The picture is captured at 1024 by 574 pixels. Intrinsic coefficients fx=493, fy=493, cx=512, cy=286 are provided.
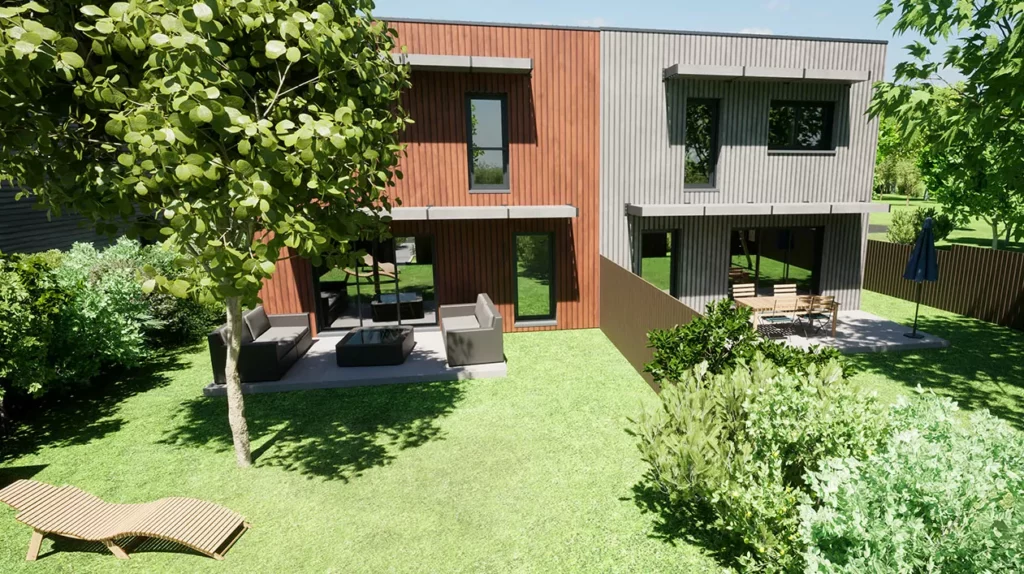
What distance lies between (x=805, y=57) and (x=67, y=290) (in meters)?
16.2

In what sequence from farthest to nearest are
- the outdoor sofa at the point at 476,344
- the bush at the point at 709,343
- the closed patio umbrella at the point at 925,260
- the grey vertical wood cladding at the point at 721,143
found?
1. the grey vertical wood cladding at the point at 721,143
2. the closed patio umbrella at the point at 925,260
3. the outdoor sofa at the point at 476,344
4. the bush at the point at 709,343

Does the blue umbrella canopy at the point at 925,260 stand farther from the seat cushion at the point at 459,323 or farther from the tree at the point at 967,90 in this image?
the seat cushion at the point at 459,323

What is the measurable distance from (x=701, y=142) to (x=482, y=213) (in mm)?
5982

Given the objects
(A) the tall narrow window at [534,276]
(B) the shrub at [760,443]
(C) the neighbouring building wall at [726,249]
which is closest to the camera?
(B) the shrub at [760,443]

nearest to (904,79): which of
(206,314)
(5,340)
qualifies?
(5,340)

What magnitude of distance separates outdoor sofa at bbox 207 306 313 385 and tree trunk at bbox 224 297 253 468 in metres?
1.91

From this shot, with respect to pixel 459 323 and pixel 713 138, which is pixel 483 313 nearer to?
pixel 459 323

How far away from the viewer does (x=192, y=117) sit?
Answer: 4.11 meters

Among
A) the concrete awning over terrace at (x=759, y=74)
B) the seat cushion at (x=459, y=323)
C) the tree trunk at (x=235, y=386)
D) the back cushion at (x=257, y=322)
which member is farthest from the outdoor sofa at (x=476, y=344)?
the concrete awning over terrace at (x=759, y=74)

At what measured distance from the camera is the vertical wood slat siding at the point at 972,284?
38.8 ft

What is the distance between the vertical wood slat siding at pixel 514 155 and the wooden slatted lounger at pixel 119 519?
24.1 ft

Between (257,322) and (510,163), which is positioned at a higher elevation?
(510,163)

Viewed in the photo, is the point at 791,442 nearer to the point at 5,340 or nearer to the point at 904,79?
the point at 904,79

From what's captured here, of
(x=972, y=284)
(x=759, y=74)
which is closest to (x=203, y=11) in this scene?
(x=759, y=74)
